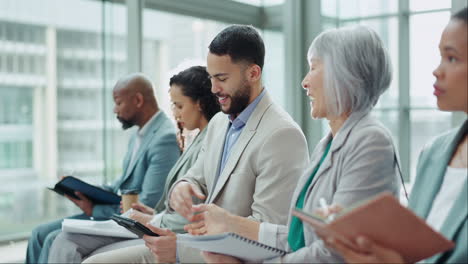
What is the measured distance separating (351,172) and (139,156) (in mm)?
1944

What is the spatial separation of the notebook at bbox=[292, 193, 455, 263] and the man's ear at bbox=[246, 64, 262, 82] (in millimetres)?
1117

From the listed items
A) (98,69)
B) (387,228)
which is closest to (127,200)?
(387,228)

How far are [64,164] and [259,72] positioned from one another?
2572 millimetres

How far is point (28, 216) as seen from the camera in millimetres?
4199

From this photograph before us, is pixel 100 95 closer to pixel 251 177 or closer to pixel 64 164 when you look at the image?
pixel 64 164

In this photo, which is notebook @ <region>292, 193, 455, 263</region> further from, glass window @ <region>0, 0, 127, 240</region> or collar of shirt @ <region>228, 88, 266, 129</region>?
glass window @ <region>0, 0, 127, 240</region>

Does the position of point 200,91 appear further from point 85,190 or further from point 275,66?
point 275,66

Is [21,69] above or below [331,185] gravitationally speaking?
above

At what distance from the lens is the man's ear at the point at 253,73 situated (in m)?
2.30

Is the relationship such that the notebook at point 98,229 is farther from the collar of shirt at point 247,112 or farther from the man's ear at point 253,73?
the man's ear at point 253,73

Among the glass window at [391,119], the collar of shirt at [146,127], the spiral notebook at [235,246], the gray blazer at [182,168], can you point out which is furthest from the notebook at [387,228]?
the glass window at [391,119]

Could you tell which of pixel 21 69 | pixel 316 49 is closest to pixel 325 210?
pixel 316 49

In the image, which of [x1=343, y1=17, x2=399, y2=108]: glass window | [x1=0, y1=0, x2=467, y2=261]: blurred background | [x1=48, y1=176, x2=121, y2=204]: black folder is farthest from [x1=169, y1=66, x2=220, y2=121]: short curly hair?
[x1=343, y1=17, x2=399, y2=108]: glass window

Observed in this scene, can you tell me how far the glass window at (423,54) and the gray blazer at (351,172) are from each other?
2937mm
